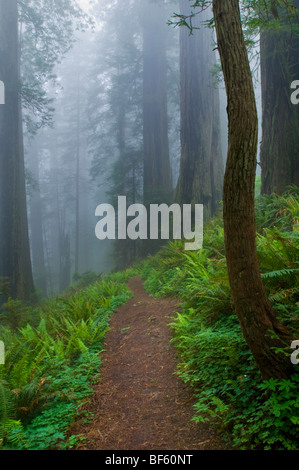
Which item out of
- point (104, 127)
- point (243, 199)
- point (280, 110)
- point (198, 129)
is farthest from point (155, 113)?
point (243, 199)

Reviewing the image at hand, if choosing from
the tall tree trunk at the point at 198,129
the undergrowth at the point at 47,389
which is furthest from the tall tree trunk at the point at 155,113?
the undergrowth at the point at 47,389

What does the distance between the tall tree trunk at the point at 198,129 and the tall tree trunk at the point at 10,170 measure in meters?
6.19

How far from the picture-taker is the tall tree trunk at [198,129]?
10.8 m

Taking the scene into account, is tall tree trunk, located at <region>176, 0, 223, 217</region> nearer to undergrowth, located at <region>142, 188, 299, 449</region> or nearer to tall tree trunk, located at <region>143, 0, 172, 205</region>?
tall tree trunk, located at <region>143, 0, 172, 205</region>

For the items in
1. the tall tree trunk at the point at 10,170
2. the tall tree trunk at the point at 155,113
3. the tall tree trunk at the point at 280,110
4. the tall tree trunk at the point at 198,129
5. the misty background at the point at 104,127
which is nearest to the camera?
the tall tree trunk at the point at 280,110

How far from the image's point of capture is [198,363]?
3246mm

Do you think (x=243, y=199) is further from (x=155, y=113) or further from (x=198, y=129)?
(x=155, y=113)

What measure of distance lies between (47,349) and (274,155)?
18.9ft

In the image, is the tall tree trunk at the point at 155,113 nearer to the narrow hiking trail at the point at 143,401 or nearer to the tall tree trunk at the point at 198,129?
the tall tree trunk at the point at 198,129

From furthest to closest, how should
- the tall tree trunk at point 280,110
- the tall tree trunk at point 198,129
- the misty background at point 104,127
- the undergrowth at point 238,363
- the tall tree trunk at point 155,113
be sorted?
1. the misty background at point 104,127
2. the tall tree trunk at point 155,113
3. the tall tree trunk at point 198,129
4. the tall tree trunk at point 280,110
5. the undergrowth at point 238,363

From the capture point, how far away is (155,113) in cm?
1669

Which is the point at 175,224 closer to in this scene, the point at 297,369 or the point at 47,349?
the point at 47,349

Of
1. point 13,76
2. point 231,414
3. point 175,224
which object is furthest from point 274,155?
point 13,76

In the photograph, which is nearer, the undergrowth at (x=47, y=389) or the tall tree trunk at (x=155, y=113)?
the undergrowth at (x=47, y=389)
